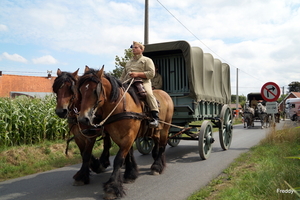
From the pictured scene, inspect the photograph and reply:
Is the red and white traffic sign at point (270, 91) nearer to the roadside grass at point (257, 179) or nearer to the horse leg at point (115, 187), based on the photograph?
the roadside grass at point (257, 179)

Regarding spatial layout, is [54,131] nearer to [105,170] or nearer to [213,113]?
[105,170]

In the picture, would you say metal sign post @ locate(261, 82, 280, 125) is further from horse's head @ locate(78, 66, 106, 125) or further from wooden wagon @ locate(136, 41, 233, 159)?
horse's head @ locate(78, 66, 106, 125)

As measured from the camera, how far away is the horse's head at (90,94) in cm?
411

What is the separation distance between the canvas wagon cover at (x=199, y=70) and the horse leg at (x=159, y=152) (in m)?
1.54

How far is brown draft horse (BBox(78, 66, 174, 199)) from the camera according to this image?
13.8 feet

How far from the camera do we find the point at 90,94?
422 cm

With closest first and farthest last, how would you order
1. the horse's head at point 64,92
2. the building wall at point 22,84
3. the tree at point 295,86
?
1. the horse's head at point 64,92
2. the building wall at point 22,84
3. the tree at point 295,86

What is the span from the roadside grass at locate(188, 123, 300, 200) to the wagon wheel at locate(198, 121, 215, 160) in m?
0.86

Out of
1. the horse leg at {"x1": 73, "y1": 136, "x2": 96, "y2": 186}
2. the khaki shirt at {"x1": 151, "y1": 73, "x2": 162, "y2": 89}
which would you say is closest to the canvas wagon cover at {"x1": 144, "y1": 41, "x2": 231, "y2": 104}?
the khaki shirt at {"x1": 151, "y1": 73, "x2": 162, "y2": 89}

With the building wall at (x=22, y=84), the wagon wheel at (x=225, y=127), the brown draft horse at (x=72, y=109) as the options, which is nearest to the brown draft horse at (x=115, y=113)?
the brown draft horse at (x=72, y=109)

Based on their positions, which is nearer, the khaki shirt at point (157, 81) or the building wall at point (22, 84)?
the khaki shirt at point (157, 81)

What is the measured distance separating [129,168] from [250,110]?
15.5 m

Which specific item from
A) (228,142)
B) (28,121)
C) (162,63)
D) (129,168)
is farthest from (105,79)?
(228,142)

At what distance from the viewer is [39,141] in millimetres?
8492
